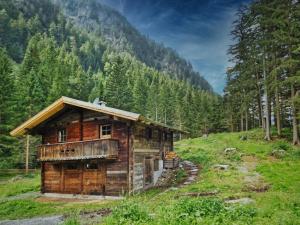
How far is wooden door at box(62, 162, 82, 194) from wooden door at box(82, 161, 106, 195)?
0.59 meters

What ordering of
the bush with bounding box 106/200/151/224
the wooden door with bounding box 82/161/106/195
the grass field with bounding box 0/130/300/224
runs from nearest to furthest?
the grass field with bounding box 0/130/300/224 < the bush with bounding box 106/200/151/224 < the wooden door with bounding box 82/161/106/195

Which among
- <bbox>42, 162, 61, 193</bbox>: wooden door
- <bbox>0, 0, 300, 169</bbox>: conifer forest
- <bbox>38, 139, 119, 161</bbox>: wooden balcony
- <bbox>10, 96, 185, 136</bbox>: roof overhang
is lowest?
<bbox>42, 162, 61, 193</bbox>: wooden door

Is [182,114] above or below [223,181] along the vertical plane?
above

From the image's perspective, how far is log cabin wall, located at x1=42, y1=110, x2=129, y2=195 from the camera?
2219cm

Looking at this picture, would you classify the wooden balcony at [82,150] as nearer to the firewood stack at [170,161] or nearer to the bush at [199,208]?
the firewood stack at [170,161]

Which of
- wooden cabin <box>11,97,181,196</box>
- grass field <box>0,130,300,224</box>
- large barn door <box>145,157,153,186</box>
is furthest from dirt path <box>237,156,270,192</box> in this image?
wooden cabin <box>11,97,181,196</box>

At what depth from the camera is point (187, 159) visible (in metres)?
35.8

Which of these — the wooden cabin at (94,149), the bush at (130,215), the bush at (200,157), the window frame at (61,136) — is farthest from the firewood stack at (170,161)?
the bush at (130,215)

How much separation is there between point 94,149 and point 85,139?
2.98m

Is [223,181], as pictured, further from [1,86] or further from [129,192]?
[1,86]

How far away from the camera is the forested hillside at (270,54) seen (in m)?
31.0

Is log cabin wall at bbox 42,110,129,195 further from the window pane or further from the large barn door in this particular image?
the large barn door

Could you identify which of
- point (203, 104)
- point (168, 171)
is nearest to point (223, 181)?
point (168, 171)

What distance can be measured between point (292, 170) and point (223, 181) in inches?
223
